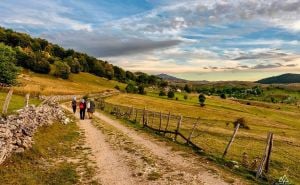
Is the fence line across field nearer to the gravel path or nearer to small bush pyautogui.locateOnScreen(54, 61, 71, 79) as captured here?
the gravel path

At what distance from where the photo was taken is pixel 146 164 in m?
22.0

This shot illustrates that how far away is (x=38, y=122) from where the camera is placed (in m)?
31.2

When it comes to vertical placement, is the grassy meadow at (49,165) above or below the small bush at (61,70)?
below

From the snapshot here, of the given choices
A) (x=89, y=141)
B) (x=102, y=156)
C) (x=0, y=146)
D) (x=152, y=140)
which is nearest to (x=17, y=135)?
(x=0, y=146)

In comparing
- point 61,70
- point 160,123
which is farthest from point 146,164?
point 61,70

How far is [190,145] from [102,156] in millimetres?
8558

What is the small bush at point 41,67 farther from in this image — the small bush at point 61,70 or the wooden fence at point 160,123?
the wooden fence at point 160,123

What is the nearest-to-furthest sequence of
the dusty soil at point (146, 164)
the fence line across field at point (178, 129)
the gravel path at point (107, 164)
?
the gravel path at point (107, 164) < the dusty soil at point (146, 164) < the fence line across field at point (178, 129)

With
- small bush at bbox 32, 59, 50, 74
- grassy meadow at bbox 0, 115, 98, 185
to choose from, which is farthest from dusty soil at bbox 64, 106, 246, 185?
small bush at bbox 32, 59, 50, 74

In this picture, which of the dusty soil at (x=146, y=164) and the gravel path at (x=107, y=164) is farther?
the dusty soil at (x=146, y=164)

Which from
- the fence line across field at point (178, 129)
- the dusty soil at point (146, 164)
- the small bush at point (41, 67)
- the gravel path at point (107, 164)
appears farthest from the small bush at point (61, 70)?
the dusty soil at point (146, 164)

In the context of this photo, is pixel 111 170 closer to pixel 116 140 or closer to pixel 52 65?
pixel 116 140

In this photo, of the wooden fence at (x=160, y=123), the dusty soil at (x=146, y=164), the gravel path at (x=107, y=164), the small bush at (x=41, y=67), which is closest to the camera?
the gravel path at (x=107, y=164)

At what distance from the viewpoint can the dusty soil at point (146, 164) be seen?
18984mm
